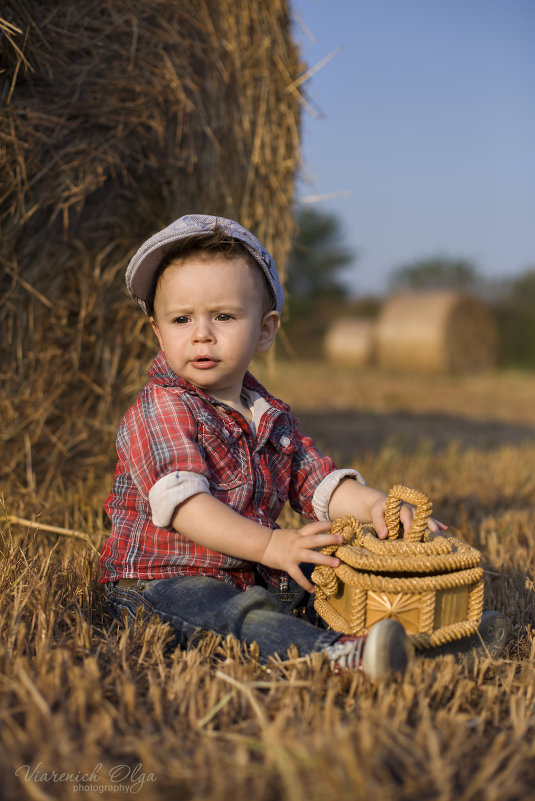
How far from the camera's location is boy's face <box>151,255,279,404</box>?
1.67 metres

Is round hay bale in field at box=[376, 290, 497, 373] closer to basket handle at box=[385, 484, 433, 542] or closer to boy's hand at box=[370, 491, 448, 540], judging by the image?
boy's hand at box=[370, 491, 448, 540]

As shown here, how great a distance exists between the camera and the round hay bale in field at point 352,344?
476 inches

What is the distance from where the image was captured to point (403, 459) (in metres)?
3.41

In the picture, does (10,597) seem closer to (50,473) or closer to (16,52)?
(50,473)

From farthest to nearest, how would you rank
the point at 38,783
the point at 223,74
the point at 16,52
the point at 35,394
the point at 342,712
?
1. the point at 223,74
2. the point at 35,394
3. the point at 16,52
4. the point at 342,712
5. the point at 38,783

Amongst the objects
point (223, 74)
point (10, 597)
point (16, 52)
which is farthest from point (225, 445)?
point (223, 74)

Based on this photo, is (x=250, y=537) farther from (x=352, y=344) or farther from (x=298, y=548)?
(x=352, y=344)

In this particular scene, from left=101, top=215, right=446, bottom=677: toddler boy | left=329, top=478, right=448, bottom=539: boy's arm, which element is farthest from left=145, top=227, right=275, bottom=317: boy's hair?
left=329, top=478, right=448, bottom=539: boy's arm

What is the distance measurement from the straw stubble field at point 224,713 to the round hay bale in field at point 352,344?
402 inches

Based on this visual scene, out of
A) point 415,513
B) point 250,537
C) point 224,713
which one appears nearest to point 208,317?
point 250,537

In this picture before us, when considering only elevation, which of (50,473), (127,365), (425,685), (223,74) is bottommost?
(425,685)

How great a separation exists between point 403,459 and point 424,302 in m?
8.10

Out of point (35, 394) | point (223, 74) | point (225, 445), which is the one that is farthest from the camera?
point (223, 74)

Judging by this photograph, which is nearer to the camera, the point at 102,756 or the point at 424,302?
the point at 102,756
